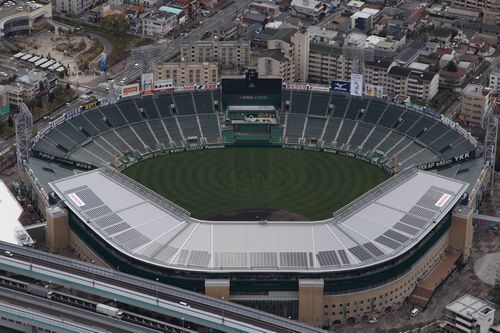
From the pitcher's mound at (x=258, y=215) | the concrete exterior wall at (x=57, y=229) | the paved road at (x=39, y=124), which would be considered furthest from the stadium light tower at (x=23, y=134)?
the pitcher's mound at (x=258, y=215)

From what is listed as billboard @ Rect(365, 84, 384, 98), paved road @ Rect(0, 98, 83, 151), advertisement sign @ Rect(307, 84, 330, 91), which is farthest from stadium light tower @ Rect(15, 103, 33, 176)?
billboard @ Rect(365, 84, 384, 98)

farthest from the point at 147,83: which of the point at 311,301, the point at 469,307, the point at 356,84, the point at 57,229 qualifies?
the point at 469,307

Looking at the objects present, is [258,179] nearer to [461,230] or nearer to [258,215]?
[258,215]

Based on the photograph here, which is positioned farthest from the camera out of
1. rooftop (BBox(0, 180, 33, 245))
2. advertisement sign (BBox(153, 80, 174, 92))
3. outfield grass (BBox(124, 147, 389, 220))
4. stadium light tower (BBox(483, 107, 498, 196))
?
advertisement sign (BBox(153, 80, 174, 92))

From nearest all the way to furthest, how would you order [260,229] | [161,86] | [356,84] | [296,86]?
[260,229] → [356,84] → [161,86] → [296,86]

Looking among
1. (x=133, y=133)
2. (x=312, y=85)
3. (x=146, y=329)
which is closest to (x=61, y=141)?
→ (x=133, y=133)

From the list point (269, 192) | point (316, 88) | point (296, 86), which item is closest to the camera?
point (269, 192)

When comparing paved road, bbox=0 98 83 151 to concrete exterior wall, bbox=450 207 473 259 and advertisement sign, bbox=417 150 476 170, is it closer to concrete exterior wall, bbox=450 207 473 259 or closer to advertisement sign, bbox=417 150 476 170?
advertisement sign, bbox=417 150 476 170
